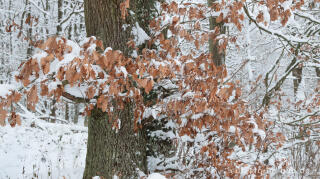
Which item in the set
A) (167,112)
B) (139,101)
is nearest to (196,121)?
(167,112)

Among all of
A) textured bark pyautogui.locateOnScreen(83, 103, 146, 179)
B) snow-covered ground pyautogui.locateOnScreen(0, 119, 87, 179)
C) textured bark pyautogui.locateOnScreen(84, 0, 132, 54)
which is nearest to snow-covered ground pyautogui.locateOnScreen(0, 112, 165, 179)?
snow-covered ground pyautogui.locateOnScreen(0, 119, 87, 179)

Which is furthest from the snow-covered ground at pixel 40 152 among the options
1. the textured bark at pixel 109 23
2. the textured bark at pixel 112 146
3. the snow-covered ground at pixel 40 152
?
the textured bark at pixel 109 23

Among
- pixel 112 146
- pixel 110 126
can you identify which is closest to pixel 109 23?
pixel 110 126

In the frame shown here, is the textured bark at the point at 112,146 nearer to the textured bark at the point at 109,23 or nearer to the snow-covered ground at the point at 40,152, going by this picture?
the textured bark at the point at 109,23

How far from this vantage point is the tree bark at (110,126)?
3449mm

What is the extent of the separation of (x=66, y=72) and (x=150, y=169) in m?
2.19

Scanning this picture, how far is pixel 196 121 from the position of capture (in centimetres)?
318

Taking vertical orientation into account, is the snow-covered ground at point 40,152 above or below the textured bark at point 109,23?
below

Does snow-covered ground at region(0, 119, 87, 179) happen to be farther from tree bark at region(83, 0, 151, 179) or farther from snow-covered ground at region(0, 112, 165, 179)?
tree bark at region(83, 0, 151, 179)

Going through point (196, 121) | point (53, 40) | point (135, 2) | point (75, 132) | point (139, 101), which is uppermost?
point (135, 2)

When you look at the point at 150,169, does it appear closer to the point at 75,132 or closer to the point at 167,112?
the point at 167,112

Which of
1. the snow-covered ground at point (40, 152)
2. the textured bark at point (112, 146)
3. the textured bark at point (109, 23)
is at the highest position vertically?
the textured bark at point (109, 23)

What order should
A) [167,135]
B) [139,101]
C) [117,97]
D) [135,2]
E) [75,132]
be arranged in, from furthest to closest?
[75,132] < [167,135] < [135,2] < [139,101] < [117,97]

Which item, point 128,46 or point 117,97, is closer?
point 117,97
